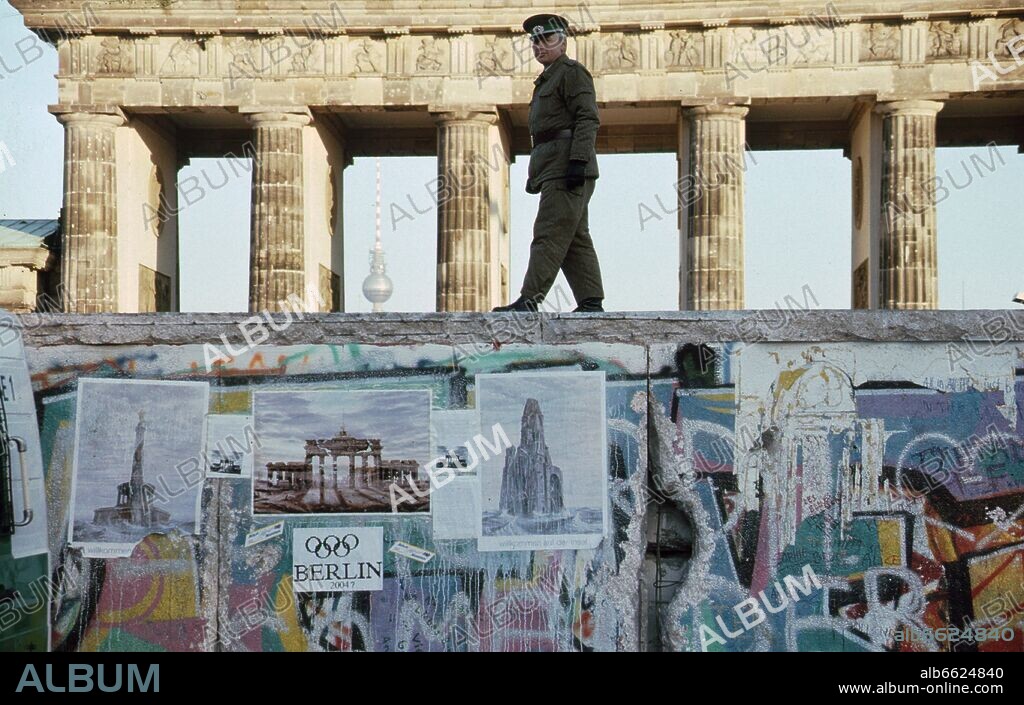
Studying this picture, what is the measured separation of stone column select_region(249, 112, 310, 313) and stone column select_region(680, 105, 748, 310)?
9.16m

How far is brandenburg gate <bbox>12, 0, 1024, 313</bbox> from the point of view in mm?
33594

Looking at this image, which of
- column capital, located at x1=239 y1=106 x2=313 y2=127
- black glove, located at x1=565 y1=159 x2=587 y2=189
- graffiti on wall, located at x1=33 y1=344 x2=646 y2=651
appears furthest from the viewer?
column capital, located at x1=239 y1=106 x2=313 y2=127

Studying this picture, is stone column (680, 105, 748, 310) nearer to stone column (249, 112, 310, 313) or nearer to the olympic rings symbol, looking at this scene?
stone column (249, 112, 310, 313)

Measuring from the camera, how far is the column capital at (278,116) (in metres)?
34.7

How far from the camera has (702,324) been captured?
370 inches

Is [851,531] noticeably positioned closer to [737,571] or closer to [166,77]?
[737,571]

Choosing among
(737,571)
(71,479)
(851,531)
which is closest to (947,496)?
(851,531)

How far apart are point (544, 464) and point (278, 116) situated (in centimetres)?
2658

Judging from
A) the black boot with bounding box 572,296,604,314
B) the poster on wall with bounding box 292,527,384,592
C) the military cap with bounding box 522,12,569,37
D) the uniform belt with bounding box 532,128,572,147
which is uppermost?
the military cap with bounding box 522,12,569,37

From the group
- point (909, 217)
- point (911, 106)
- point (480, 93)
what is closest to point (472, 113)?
point (480, 93)

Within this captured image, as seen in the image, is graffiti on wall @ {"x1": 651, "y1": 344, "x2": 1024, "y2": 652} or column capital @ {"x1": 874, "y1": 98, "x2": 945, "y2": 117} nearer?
graffiti on wall @ {"x1": 651, "y1": 344, "x2": 1024, "y2": 652}

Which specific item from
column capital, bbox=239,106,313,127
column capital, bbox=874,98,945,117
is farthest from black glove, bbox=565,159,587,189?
column capital, bbox=239,106,313,127

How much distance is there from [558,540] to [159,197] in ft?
96.8

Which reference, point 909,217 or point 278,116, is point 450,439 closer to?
point 909,217
